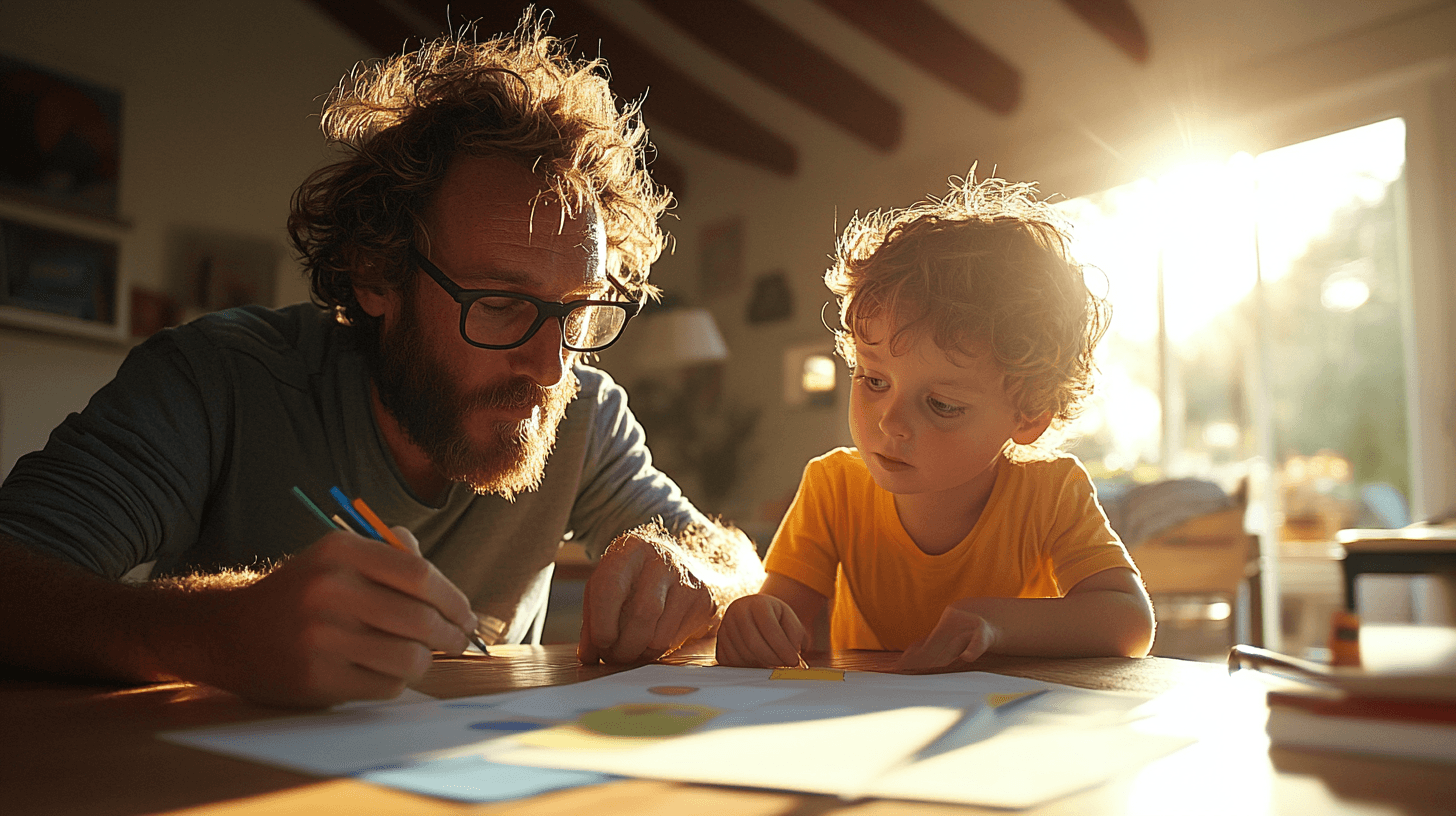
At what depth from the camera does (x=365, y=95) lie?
154 cm

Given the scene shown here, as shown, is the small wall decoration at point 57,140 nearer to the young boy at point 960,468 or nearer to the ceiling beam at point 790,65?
the ceiling beam at point 790,65

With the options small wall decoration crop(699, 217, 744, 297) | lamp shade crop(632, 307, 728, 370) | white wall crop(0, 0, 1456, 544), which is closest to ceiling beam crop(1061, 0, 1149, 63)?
white wall crop(0, 0, 1456, 544)

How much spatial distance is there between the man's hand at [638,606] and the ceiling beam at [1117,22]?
161 inches

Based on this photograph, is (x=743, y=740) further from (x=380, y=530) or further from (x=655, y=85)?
(x=655, y=85)

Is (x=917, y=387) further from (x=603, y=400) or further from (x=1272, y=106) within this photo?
(x=1272, y=106)

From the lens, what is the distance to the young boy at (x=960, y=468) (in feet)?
3.08

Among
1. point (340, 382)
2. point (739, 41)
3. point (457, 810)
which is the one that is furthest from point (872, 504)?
point (739, 41)

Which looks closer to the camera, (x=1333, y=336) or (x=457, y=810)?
(x=457, y=810)

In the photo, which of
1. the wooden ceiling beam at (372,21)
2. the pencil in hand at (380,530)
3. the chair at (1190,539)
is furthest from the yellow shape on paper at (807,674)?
the wooden ceiling beam at (372,21)

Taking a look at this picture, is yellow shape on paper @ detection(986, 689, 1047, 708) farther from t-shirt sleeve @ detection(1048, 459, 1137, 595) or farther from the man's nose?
the man's nose

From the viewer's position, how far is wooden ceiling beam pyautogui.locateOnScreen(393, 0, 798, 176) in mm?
Answer: 5359

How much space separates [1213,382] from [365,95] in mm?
4151

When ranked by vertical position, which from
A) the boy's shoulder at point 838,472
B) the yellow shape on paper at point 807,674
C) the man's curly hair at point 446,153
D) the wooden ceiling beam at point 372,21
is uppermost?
the wooden ceiling beam at point 372,21

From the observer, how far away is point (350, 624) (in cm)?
53
